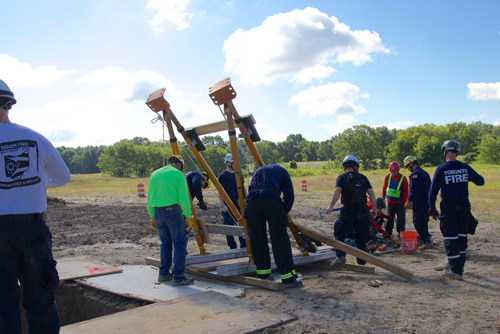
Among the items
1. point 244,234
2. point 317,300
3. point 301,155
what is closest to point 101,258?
point 244,234

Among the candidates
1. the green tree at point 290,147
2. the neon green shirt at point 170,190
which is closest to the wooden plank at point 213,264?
the neon green shirt at point 170,190

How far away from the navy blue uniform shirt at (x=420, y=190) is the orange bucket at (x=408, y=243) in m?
0.89

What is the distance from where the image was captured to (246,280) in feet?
18.9

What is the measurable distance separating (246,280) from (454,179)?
11.4ft

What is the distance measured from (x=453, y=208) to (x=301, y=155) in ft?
459

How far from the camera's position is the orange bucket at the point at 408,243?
8242 mm

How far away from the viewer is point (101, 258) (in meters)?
8.26

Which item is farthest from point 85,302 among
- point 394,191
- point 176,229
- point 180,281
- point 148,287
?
point 394,191

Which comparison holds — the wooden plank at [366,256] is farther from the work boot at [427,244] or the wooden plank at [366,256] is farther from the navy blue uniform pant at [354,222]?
the work boot at [427,244]

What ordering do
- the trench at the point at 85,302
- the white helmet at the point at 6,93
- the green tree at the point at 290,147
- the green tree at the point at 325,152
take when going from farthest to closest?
the green tree at the point at 290,147, the green tree at the point at 325,152, the trench at the point at 85,302, the white helmet at the point at 6,93

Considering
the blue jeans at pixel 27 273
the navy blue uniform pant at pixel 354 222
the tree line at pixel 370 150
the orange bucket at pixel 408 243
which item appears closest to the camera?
the blue jeans at pixel 27 273

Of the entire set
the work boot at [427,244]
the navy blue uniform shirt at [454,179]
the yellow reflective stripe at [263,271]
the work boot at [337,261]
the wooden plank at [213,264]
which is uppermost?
the navy blue uniform shirt at [454,179]

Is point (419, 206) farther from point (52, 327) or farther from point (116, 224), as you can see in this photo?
point (116, 224)

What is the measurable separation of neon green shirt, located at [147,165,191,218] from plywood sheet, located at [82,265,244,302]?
1014 millimetres
